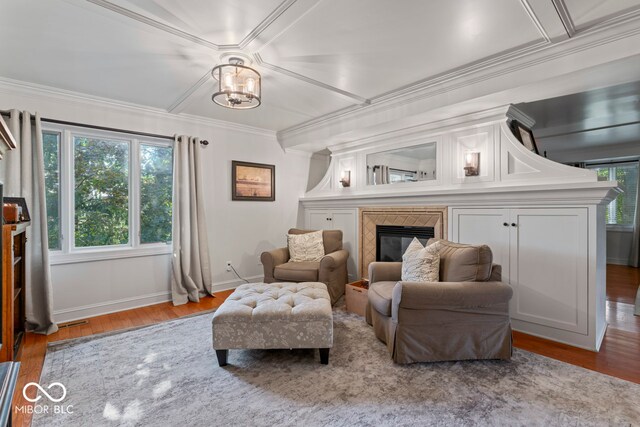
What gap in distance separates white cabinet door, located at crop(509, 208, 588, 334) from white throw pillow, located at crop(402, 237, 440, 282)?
88cm

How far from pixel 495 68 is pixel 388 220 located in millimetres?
1972

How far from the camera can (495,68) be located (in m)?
2.51

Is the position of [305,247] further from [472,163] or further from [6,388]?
[6,388]

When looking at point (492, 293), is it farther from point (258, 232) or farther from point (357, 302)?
point (258, 232)

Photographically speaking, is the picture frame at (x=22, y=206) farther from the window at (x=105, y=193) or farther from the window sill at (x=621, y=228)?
the window sill at (x=621, y=228)

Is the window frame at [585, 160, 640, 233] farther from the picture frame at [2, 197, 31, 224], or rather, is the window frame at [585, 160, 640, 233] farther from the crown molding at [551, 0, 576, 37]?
the picture frame at [2, 197, 31, 224]

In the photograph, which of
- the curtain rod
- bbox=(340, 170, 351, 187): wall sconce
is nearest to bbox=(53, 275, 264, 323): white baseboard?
the curtain rod

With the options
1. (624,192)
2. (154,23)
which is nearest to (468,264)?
(154,23)

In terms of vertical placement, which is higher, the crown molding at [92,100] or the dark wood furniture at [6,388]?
the crown molding at [92,100]

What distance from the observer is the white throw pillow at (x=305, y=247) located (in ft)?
12.8

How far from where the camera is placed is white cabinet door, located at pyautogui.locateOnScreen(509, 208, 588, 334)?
2455 mm

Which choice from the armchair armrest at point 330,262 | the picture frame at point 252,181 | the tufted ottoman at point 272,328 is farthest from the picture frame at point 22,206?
the armchair armrest at point 330,262

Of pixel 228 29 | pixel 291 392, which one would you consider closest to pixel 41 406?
pixel 291 392
